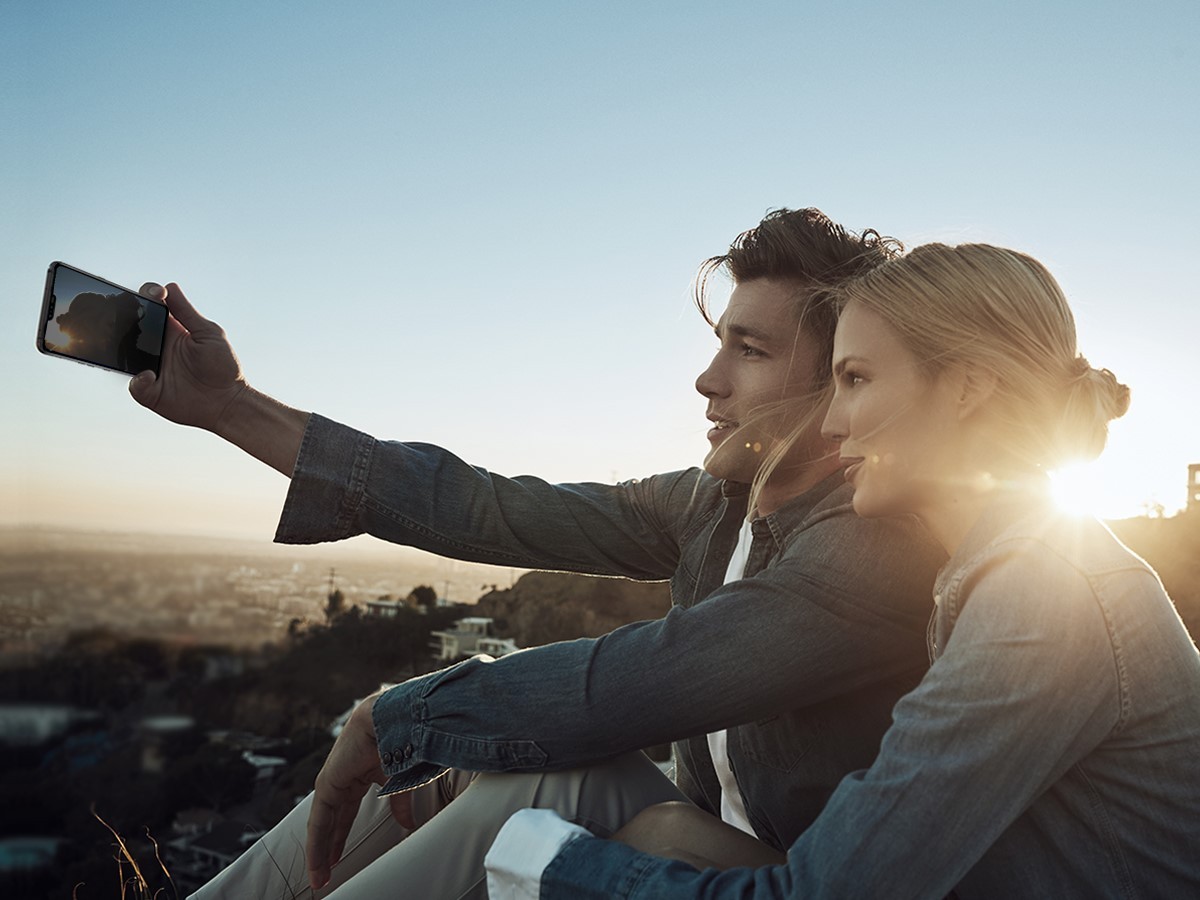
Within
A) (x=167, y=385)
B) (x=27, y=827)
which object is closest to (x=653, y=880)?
(x=167, y=385)

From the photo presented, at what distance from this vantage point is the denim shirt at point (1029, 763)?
120 centimetres

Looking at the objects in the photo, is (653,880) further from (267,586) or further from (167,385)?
(267,586)

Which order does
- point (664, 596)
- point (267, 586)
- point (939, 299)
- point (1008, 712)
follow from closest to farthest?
point (1008, 712), point (939, 299), point (664, 596), point (267, 586)

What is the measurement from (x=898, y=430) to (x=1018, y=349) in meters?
0.25

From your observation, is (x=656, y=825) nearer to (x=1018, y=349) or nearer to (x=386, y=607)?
(x=1018, y=349)

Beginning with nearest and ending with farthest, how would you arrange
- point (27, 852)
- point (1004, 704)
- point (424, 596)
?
point (1004, 704)
point (27, 852)
point (424, 596)

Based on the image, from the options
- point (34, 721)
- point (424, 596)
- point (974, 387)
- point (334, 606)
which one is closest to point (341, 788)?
point (974, 387)

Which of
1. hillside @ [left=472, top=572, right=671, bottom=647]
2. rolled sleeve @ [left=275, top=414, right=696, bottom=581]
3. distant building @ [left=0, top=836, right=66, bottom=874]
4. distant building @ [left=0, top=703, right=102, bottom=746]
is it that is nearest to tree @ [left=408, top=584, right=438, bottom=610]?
hillside @ [left=472, top=572, right=671, bottom=647]

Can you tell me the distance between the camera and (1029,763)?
4.01 ft

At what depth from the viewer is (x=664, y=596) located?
14898mm

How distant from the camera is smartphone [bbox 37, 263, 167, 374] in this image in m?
2.04

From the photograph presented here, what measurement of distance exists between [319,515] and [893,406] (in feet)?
4.73

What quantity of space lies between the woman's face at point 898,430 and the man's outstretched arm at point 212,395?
1.39 metres

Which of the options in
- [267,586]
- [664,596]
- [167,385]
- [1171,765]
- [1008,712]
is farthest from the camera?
[267,586]
